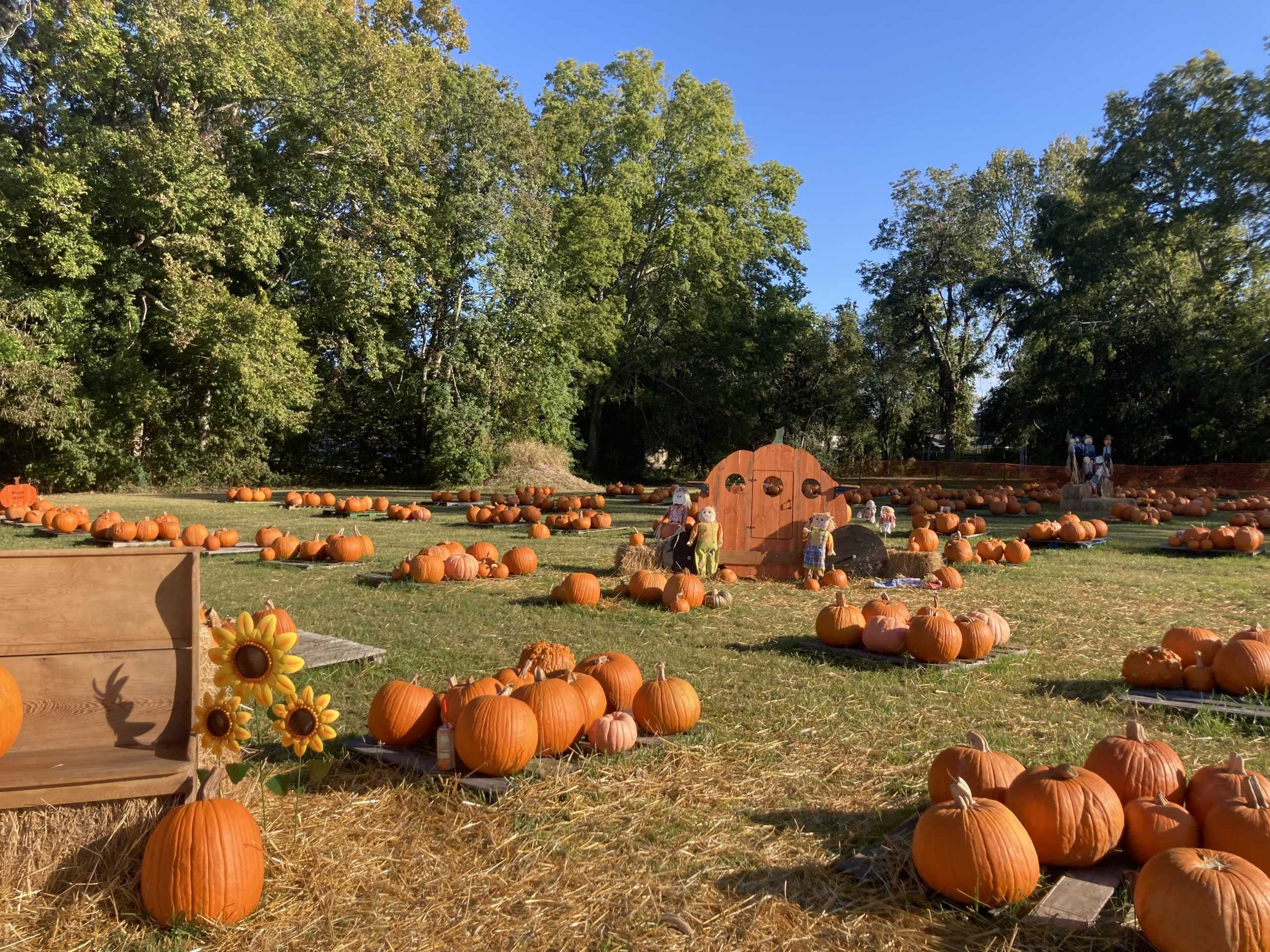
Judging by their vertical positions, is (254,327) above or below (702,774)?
above

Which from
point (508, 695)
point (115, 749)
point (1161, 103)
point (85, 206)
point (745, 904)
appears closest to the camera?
point (745, 904)

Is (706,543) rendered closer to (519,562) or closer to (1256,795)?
(519,562)

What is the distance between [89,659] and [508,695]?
5.42ft

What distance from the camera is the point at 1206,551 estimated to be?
1255 cm

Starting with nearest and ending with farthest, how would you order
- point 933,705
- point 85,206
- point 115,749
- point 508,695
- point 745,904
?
point 745,904
point 115,749
point 508,695
point 933,705
point 85,206

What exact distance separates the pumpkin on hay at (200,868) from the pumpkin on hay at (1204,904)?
2.81 metres

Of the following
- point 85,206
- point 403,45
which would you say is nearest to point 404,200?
point 403,45

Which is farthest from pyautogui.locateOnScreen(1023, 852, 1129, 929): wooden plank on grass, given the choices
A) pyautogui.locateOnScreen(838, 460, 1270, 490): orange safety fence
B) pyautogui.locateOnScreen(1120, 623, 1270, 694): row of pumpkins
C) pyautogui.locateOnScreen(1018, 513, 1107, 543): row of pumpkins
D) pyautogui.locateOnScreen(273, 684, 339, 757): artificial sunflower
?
pyautogui.locateOnScreen(838, 460, 1270, 490): orange safety fence

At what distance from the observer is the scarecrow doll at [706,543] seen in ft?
31.1

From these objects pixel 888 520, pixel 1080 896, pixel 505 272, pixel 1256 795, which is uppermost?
pixel 505 272

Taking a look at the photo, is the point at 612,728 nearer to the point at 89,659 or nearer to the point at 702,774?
the point at 702,774

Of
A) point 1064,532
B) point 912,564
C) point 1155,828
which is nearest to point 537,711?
point 1155,828

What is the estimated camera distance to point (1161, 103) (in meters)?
30.6

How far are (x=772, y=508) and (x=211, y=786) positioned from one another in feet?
25.1
